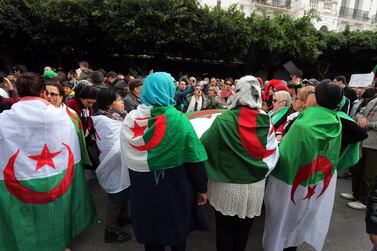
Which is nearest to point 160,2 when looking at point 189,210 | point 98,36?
point 98,36

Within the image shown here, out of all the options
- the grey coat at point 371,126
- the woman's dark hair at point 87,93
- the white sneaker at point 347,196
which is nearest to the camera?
the woman's dark hair at point 87,93

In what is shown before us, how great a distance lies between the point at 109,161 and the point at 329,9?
92.4ft

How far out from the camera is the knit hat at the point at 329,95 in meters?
2.24

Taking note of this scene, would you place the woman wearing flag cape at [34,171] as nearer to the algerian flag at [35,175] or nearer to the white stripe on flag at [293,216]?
the algerian flag at [35,175]

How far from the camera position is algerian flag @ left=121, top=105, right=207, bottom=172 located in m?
1.96

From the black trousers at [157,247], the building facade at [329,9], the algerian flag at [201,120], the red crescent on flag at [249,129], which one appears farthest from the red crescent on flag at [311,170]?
the building facade at [329,9]

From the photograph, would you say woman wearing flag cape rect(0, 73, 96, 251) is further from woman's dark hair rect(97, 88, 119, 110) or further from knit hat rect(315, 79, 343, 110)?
knit hat rect(315, 79, 343, 110)

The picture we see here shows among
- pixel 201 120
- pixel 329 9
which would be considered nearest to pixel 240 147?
pixel 201 120

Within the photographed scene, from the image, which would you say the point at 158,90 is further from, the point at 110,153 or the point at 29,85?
the point at 29,85

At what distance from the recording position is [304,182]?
92.4 inches

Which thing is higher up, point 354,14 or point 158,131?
point 354,14

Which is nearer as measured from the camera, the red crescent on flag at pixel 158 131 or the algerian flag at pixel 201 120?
the red crescent on flag at pixel 158 131

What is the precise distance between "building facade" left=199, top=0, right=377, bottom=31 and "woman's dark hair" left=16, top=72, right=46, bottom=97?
20.8 meters

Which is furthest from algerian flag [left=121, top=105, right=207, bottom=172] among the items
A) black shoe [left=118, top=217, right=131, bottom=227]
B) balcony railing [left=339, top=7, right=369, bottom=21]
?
balcony railing [left=339, top=7, right=369, bottom=21]
